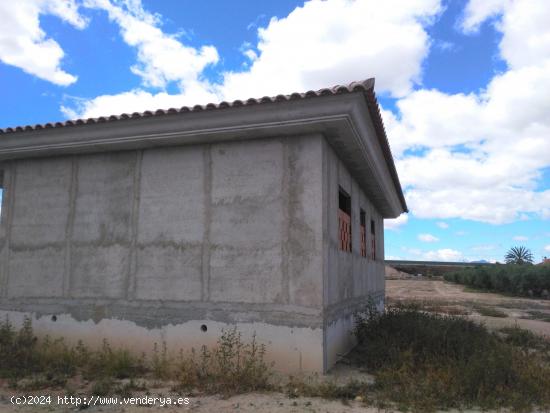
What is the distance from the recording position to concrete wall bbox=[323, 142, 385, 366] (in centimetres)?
684

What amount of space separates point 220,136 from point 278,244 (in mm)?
1840

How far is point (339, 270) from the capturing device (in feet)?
25.5

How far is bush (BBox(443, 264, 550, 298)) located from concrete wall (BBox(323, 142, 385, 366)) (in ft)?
111

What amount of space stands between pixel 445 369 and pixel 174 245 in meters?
4.27

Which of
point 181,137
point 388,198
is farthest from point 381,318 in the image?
point 181,137

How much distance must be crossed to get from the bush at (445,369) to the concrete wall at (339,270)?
18.3 inches

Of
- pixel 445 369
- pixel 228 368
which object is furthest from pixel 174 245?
pixel 445 369

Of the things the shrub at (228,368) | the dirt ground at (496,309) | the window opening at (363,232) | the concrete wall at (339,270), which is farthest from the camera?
the dirt ground at (496,309)

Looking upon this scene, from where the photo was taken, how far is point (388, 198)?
12.5 meters

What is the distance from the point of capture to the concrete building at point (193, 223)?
260 inches

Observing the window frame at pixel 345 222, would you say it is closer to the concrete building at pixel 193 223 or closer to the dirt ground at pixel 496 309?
the concrete building at pixel 193 223

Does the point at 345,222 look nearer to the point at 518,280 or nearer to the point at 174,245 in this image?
the point at 174,245

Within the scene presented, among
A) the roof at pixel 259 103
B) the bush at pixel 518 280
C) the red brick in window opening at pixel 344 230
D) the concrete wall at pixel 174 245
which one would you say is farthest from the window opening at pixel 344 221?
the bush at pixel 518 280

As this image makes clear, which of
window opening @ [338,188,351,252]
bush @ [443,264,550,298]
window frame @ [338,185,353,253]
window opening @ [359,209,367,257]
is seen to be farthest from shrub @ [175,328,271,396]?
bush @ [443,264,550,298]
